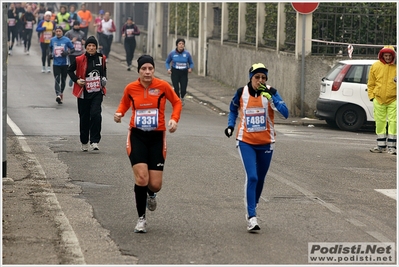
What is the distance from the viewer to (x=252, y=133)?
9617mm

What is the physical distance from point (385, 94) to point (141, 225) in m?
A: 7.81

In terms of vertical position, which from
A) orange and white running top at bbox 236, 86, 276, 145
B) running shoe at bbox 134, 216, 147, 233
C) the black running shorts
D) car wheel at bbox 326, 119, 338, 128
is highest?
orange and white running top at bbox 236, 86, 276, 145

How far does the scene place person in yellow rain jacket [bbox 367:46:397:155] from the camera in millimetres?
16047

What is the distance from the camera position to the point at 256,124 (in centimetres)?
959

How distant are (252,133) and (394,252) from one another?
1.87 metres

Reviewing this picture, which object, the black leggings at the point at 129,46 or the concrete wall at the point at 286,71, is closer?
the concrete wall at the point at 286,71

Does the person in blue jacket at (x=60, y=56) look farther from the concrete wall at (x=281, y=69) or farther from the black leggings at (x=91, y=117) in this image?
the black leggings at (x=91, y=117)

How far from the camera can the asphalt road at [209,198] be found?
28.0ft

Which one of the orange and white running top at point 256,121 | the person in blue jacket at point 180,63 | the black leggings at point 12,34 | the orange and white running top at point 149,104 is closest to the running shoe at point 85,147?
the orange and white running top at point 149,104

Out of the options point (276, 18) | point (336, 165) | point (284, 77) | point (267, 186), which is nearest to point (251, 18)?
point (276, 18)

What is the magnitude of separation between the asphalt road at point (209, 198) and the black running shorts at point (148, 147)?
2.06 ft

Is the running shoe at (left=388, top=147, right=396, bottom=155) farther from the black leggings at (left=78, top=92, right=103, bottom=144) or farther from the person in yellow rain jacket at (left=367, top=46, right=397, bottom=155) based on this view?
the black leggings at (left=78, top=92, right=103, bottom=144)

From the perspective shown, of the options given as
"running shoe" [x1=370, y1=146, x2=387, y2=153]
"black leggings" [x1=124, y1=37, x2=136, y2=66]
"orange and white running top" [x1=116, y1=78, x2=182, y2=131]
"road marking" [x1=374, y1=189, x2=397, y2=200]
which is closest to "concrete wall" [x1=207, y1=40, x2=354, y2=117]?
"black leggings" [x1=124, y1=37, x2=136, y2=66]

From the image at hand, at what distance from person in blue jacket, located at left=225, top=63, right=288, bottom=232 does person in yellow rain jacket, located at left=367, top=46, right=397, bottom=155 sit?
6.75 meters
